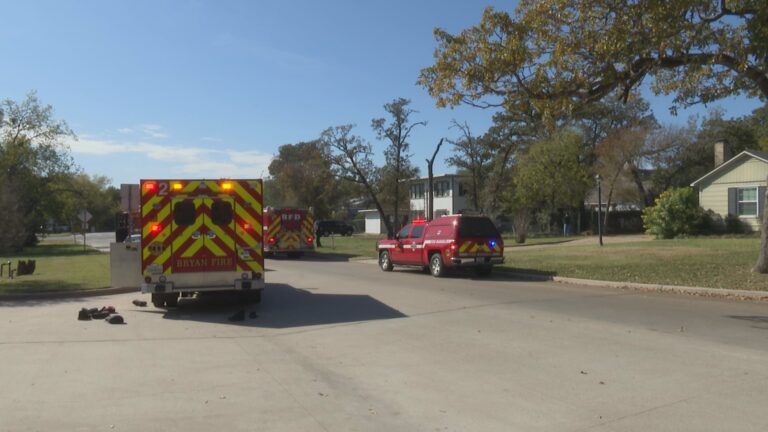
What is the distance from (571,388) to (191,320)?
7.25 meters

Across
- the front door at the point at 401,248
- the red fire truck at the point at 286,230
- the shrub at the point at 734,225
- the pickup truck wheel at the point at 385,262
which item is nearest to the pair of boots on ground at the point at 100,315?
the front door at the point at 401,248

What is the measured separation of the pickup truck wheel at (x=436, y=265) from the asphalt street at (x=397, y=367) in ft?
20.3

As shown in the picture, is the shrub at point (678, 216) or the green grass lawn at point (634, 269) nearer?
the green grass lawn at point (634, 269)

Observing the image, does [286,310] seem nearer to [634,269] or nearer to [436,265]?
[436,265]

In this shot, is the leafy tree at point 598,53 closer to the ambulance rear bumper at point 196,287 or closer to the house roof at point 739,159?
the ambulance rear bumper at point 196,287

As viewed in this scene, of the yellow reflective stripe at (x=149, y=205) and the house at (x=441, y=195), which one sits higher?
the house at (x=441, y=195)

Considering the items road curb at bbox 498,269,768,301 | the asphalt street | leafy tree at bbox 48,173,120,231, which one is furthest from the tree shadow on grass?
road curb at bbox 498,269,768,301

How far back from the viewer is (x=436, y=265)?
1931 centimetres

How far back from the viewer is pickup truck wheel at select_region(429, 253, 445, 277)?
1908 cm

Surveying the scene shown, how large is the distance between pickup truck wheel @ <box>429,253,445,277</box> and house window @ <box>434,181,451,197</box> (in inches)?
1746

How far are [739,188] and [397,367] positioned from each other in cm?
3159


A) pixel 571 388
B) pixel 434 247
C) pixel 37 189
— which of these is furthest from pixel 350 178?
pixel 571 388

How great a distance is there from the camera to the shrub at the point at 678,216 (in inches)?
1291

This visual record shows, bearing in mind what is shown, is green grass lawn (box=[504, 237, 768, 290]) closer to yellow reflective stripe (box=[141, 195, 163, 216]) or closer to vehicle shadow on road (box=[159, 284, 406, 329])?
vehicle shadow on road (box=[159, 284, 406, 329])
